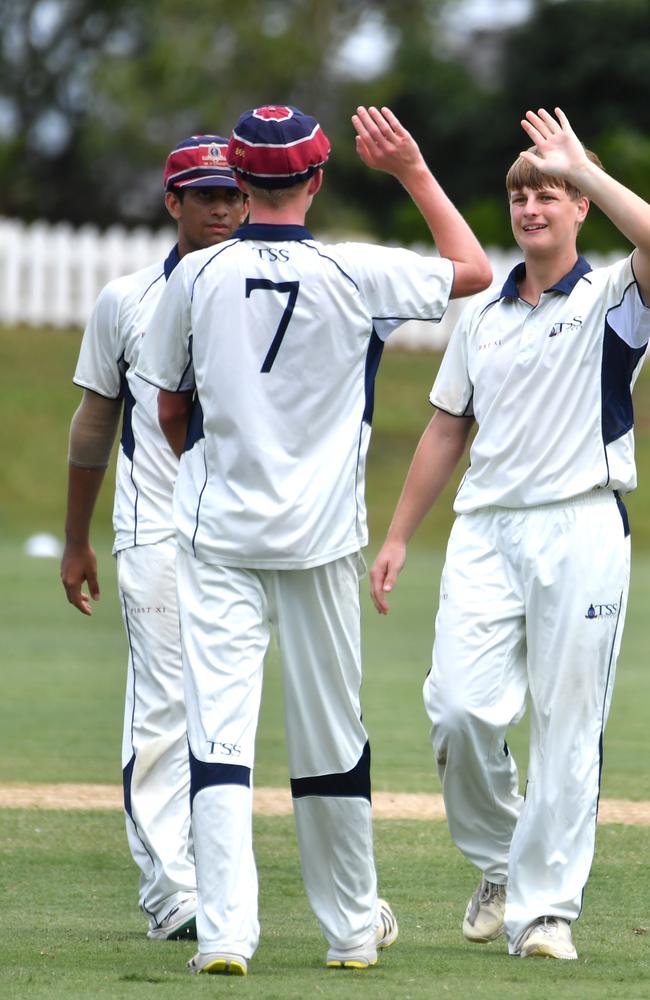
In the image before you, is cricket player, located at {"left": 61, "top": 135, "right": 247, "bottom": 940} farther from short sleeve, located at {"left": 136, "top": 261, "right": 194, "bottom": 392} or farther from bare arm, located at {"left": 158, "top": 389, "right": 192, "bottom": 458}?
short sleeve, located at {"left": 136, "top": 261, "right": 194, "bottom": 392}

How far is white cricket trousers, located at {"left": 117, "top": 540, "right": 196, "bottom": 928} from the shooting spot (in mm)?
5852

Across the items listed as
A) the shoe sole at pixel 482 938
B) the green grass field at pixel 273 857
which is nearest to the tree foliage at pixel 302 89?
the green grass field at pixel 273 857

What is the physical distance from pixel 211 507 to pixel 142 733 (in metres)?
1.35

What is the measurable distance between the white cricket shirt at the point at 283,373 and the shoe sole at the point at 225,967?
1.05 m

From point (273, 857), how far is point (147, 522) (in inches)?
71.1

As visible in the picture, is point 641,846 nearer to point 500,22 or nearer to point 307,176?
point 307,176

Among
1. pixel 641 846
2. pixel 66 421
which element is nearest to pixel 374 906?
pixel 641 846

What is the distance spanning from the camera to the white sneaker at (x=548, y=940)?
16.9 feet

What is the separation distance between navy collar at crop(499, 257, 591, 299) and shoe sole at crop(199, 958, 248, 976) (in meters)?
2.28

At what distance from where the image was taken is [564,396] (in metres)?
5.38

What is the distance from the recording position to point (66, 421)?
27.3m

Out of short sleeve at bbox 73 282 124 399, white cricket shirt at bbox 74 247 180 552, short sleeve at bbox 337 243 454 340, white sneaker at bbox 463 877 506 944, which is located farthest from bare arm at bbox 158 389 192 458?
white sneaker at bbox 463 877 506 944

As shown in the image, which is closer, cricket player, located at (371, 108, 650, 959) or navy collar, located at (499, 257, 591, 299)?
cricket player, located at (371, 108, 650, 959)

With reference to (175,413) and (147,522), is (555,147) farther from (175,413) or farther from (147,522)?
(147,522)
